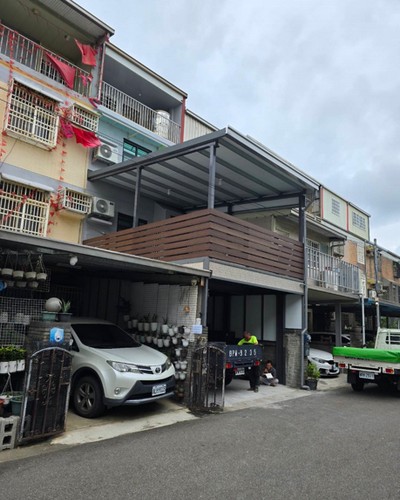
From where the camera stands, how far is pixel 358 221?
26484 millimetres

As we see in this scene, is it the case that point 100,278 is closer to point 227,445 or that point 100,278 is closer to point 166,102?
point 227,445

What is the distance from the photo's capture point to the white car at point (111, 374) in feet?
21.8

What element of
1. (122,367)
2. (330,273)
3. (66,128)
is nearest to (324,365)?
(330,273)

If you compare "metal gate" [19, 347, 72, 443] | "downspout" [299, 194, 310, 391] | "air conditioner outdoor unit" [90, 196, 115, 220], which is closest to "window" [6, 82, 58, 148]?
"air conditioner outdoor unit" [90, 196, 115, 220]

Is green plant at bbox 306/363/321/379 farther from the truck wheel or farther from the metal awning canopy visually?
the metal awning canopy

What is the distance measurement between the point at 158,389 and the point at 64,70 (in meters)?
9.82

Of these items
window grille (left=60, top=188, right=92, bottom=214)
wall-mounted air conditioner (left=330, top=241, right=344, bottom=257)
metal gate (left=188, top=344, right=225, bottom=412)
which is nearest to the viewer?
metal gate (left=188, top=344, right=225, bottom=412)

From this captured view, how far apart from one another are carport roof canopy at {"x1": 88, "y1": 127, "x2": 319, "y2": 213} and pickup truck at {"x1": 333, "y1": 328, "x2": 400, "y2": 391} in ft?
15.8

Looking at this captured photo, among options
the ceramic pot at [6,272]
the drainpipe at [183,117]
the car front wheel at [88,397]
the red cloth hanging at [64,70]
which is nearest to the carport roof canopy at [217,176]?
the drainpipe at [183,117]

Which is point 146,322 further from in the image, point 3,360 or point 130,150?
point 130,150

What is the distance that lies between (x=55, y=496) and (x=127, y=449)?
1539mm

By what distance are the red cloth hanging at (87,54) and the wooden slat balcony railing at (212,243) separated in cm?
542

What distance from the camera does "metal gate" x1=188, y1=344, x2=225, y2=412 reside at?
7779 millimetres

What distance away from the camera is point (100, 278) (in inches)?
428
